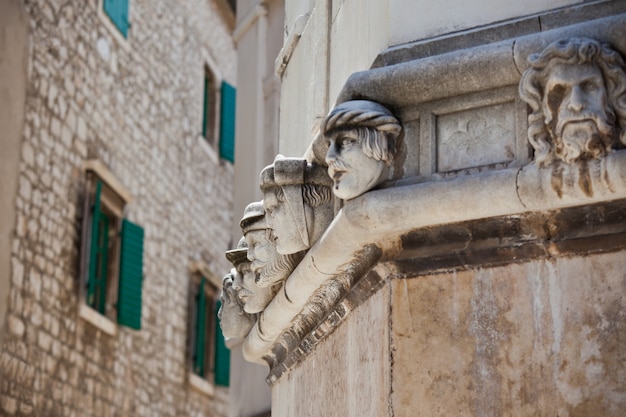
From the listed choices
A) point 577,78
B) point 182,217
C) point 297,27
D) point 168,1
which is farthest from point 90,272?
point 577,78

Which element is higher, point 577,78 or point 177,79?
point 177,79

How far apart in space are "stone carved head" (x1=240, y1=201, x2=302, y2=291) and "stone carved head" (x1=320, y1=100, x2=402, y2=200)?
56 centimetres

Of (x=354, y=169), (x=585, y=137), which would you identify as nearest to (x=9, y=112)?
(x=354, y=169)

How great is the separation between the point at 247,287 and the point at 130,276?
7911 mm

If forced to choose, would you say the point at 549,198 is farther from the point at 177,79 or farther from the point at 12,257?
the point at 177,79

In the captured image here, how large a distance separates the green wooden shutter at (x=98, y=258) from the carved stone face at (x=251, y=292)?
682 centimetres

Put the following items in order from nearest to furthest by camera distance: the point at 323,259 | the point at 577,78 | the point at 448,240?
the point at 577,78 < the point at 448,240 < the point at 323,259

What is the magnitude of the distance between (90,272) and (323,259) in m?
7.74

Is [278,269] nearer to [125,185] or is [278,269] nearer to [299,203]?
[299,203]

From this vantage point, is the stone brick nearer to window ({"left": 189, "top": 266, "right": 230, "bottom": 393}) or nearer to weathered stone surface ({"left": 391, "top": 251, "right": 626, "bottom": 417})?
window ({"left": 189, "top": 266, "right": 230, "bottom": 393})

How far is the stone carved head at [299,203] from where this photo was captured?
135 inches

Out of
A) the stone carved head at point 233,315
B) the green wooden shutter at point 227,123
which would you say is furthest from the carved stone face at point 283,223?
the green wooden shutter at point 227,123

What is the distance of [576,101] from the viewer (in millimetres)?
2762

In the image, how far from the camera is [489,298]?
116 inches
